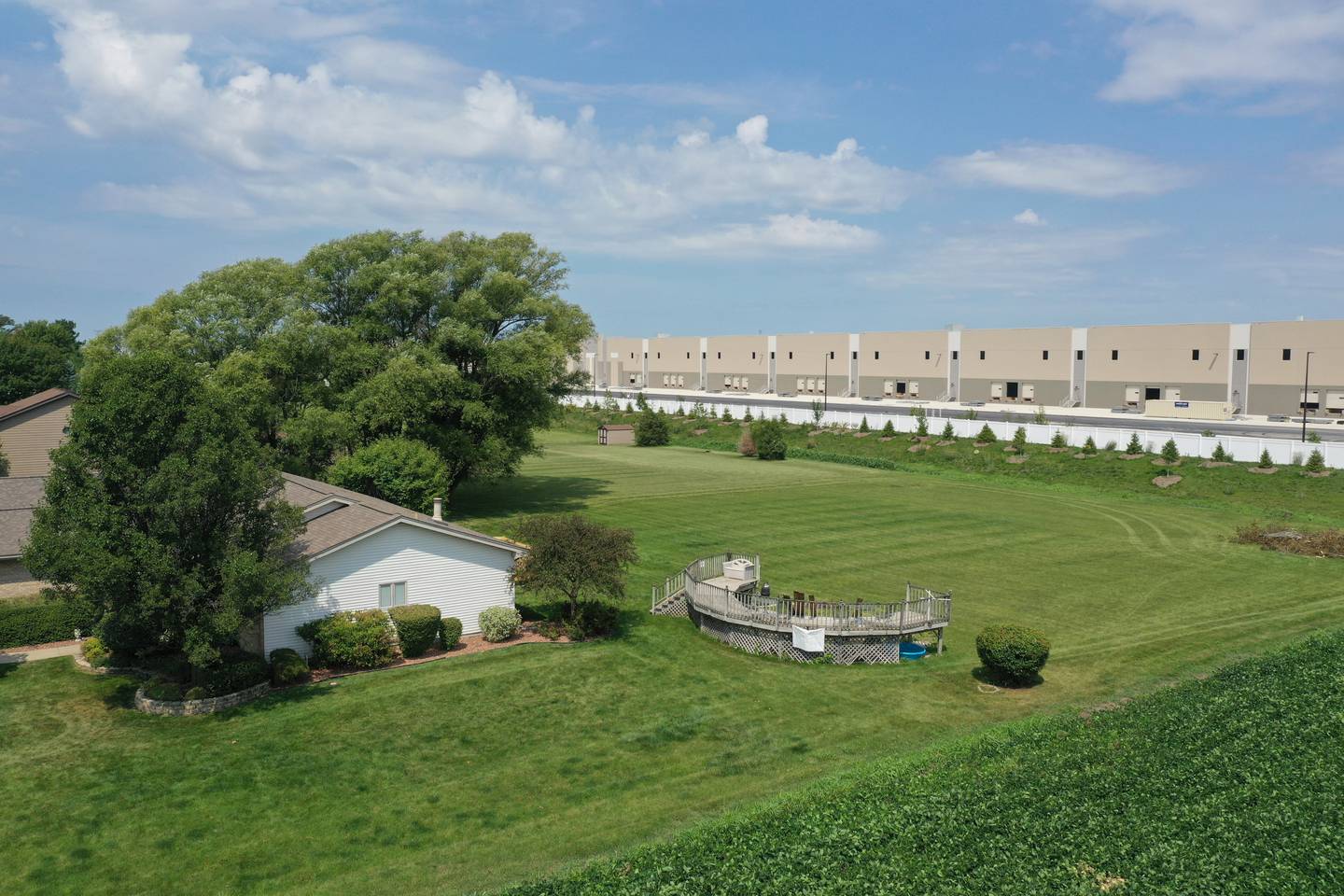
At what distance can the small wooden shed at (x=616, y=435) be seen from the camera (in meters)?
96.1

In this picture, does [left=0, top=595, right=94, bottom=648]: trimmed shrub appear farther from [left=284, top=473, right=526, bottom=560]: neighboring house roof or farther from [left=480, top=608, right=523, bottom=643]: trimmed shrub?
[left=480, top=608, right=523, bottom=643]: trimmed shrub

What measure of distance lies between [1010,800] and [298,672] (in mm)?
18088

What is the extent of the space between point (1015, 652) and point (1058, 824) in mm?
9366

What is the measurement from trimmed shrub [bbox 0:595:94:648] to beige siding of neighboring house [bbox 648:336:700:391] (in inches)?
4476

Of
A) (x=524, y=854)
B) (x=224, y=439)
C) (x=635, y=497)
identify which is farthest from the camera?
(x=635, y=497)

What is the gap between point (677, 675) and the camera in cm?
2611

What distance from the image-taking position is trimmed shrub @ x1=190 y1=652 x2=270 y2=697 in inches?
923

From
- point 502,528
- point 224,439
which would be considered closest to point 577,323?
point 502,528

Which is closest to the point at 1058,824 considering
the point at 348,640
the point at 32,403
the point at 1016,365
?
the point at 348,640

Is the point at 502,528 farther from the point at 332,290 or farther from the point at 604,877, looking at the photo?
the point at 604,877

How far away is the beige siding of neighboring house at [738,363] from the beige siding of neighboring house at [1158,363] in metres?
45.9

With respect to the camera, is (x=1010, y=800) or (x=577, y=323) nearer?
(x=1010, y=800)

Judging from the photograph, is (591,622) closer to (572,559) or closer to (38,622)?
(572,559)

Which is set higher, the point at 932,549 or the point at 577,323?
the point at 577,323
